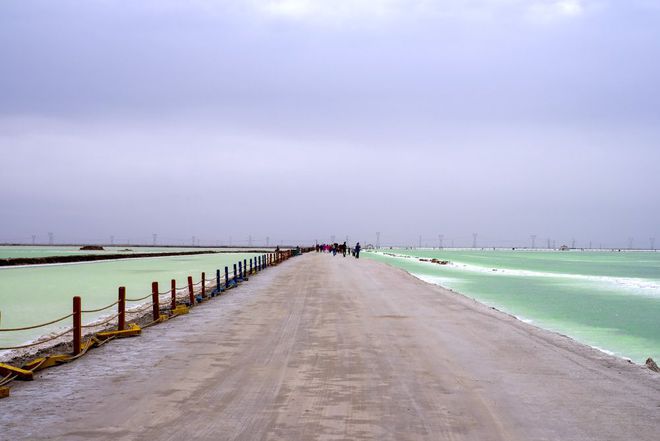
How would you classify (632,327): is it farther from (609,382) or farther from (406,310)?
(609,382)

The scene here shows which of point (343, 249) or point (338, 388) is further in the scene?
point (343, 249)

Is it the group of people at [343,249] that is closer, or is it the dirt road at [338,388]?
the dirt road at [338,388]

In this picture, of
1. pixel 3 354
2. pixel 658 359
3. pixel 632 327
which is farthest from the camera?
pixel 632 327

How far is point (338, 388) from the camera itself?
9211 millimetres

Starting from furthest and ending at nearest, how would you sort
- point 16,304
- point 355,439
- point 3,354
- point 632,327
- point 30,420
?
point 16,304, point 632,327, point 3,354, point 30,420, point 355,439

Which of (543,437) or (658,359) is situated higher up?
(543,437)

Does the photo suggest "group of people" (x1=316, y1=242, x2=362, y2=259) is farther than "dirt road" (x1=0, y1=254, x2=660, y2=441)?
Yes

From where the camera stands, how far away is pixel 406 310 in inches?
810

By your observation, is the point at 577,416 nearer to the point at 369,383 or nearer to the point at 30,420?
the point at 369,383

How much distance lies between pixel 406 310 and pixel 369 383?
11.2 metres

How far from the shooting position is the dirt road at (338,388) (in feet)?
23.7

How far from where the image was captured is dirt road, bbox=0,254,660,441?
284 inches

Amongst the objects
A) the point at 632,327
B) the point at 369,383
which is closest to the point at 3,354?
the point at 369,383

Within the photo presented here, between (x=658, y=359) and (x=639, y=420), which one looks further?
(x=658, y=359)
